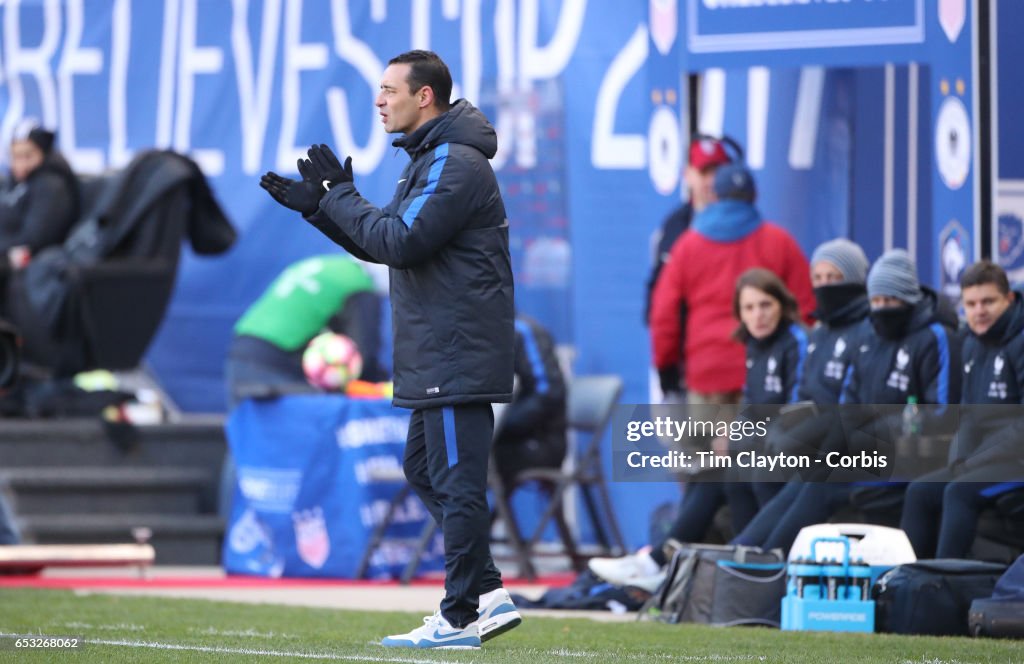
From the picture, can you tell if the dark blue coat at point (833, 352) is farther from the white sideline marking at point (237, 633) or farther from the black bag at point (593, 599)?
the white sideline marking at point (237, 633)

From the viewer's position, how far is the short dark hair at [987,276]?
8.00 metres

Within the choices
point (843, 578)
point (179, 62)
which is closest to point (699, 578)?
point (843, 578)

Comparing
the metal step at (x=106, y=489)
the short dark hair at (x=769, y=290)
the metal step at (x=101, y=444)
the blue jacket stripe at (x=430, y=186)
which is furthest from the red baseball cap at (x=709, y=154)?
the blue jacket stripe at (x=430, y=186)

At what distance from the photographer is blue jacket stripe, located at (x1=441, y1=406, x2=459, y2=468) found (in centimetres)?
639

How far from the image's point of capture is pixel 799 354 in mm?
9250

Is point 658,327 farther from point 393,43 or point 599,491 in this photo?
point 393,43

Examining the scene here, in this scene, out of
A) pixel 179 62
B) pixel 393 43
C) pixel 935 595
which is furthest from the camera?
pixel 179 62

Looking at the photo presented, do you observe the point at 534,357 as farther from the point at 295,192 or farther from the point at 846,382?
the point at 295,192

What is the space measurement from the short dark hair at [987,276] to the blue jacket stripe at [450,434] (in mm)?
2645

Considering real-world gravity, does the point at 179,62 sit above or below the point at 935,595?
above

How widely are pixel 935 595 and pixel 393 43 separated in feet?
21.5

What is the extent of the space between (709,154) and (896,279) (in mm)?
2097

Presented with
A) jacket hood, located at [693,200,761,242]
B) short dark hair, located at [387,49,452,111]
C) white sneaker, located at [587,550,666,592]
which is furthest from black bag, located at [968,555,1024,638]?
jacket hood, located at [693,200,761,242]

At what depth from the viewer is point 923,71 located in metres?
9.62
